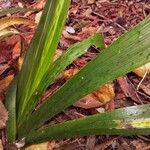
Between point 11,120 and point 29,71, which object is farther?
point 11,120

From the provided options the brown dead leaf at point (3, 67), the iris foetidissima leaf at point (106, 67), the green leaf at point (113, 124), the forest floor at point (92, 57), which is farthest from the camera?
the brown dead leaf at point (3, 67)

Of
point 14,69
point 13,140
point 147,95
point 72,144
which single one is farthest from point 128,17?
point 13,140

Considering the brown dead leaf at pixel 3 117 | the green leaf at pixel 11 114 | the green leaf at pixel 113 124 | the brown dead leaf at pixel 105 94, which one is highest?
the brown dead leaf at pixel 3 117

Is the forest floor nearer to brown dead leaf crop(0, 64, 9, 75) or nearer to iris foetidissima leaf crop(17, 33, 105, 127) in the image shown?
brown dead leaf crop(0, 64, 9, 75)

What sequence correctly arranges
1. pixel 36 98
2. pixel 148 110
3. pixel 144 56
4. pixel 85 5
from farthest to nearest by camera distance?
pixel 85 5
pixel 36 98
pixel 148 110
pixel 144 56

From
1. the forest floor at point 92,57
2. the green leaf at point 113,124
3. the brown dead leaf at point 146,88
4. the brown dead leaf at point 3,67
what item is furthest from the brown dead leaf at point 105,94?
the brown dead leaf at point 3,67

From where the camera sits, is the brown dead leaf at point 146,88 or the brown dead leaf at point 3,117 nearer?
the brown dead leaf at point 3,117

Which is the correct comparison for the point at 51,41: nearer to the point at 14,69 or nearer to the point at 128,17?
the point at 14,69

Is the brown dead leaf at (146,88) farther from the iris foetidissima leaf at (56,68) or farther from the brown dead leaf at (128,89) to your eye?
the iris foetidissima leaf at (56,68)

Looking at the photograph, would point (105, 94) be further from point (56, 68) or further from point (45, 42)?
point (45, 42)
